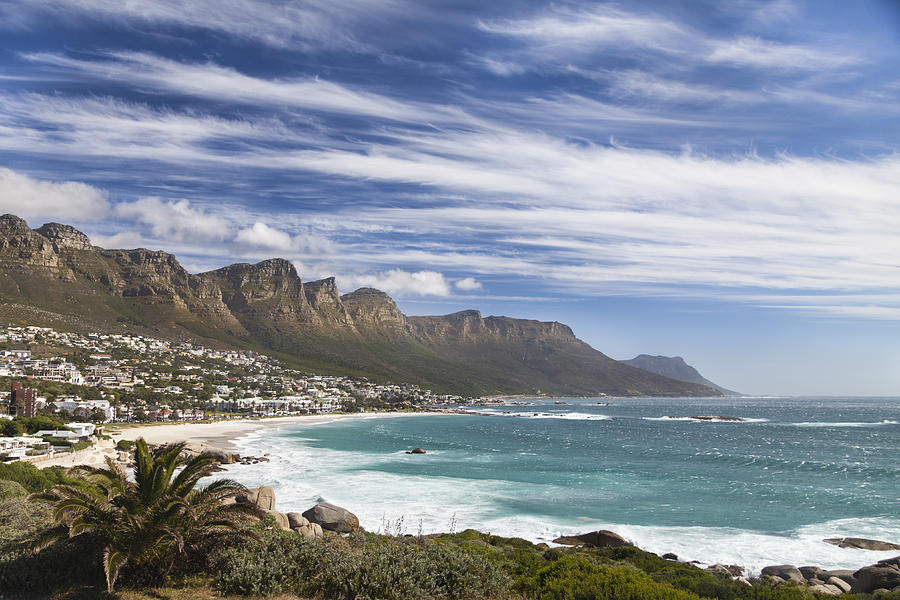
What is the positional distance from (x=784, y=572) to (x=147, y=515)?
69.1 ft

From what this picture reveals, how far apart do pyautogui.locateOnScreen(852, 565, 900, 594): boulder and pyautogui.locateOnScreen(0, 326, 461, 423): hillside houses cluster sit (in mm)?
83969

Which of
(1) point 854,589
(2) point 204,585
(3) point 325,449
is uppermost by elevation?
(2) point 204,585

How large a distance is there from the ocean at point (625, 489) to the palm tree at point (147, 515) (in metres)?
3.90

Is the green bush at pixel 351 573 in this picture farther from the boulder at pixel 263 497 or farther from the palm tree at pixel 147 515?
the boulder at pixel 263 497

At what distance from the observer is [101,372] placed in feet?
375

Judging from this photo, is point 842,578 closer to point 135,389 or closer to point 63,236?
point 135,389

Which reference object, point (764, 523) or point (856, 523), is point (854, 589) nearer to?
point (764, 523)

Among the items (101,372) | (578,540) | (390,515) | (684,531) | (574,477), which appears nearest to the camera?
(578,540)

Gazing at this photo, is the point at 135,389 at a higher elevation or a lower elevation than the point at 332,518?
lower

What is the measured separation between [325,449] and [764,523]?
147 ft

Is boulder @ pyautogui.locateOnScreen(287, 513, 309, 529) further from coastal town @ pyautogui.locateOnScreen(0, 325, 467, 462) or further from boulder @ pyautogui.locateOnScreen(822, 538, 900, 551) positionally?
coastal town @ pyautogui.locateOnScreen(0, 325, 467, 462)

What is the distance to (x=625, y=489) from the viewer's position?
39531mm

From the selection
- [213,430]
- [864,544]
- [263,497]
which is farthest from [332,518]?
[213,430]

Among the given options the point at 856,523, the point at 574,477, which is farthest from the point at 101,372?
the point at 856,523
